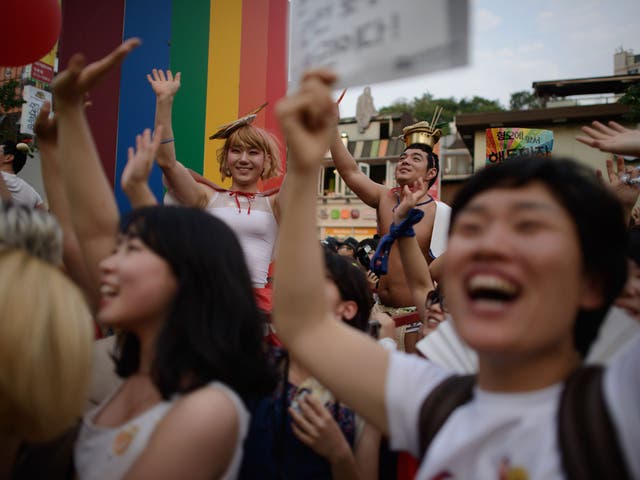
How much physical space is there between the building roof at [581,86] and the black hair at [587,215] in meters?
24.5

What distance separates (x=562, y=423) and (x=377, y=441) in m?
1.01

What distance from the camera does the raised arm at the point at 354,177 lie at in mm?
3820

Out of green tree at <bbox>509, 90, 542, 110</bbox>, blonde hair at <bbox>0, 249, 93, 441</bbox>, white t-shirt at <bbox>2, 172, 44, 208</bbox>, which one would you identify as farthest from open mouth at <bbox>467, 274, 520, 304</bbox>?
green tree at <bbox>509, 90, 542, 110</bbox>

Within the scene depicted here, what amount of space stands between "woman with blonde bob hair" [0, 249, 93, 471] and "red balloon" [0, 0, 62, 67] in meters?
2.36

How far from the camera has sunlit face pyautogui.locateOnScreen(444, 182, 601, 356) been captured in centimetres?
108

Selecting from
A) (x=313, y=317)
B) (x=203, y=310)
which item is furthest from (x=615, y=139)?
(x=203, y=310)

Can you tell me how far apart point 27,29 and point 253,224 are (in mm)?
1793

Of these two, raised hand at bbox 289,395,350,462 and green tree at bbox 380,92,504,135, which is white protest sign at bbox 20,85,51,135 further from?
green tree at bbox 380,92,504,135

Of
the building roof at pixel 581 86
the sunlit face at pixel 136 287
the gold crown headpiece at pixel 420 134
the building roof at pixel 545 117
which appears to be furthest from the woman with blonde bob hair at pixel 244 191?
the building roof at pixel 581 86

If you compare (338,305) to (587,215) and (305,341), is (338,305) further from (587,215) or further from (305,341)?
(587,215)

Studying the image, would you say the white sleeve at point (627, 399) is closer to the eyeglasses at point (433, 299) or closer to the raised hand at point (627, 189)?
the eyeglasses at point (433, 299)

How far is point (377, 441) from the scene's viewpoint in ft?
6.23

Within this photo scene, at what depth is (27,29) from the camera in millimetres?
3115

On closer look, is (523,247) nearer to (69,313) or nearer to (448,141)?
(69,313)
